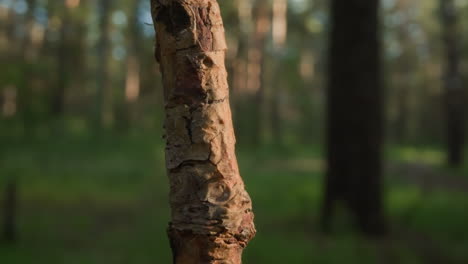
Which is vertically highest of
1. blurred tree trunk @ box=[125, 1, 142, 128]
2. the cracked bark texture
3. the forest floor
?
blurred tree trunk @ box=[125, 1, 142, 128]

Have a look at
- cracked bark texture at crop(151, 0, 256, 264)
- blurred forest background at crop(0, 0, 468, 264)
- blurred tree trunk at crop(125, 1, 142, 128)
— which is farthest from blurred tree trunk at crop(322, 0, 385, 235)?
blurred tree trunk at crop(125, 1, 142, 128)

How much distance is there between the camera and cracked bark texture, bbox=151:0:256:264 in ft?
5.14

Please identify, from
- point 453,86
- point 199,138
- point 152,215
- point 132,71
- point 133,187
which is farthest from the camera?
point 132,71

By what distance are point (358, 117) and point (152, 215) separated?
11.7 ft

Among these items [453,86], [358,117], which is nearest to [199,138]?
[358,117]

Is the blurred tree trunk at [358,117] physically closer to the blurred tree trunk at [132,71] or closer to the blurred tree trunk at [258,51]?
the blurred tree trunk at [258,51]

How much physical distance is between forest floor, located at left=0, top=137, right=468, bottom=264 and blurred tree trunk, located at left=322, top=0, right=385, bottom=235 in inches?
14.7

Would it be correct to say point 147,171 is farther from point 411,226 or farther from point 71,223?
point 411,226

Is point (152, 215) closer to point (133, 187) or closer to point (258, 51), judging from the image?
point (133, 187)

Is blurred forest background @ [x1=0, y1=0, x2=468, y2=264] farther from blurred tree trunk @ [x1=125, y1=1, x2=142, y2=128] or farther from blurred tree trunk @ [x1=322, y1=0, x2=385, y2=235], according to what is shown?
blurred tree trunk @ [x1=125, y1=1, x2=142, y2=128]

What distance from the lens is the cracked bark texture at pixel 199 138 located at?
157 cm

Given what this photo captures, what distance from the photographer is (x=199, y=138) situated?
156 centimetres

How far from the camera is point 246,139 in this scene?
22422mm

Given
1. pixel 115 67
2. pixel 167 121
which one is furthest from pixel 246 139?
pixel 115 67
